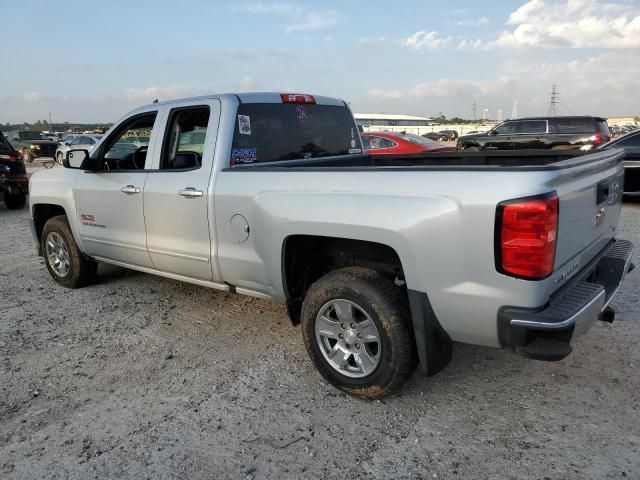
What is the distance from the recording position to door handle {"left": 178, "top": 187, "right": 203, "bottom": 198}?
3.83 metres

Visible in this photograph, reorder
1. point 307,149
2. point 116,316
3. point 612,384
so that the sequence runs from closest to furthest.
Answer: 1. point 612,384
2. point 307,149
3. point 116,316

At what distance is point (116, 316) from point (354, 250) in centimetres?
258

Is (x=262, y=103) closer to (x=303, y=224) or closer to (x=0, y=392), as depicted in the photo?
(x=303, y=224)

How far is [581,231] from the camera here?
2.95m

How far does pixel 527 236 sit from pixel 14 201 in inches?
473

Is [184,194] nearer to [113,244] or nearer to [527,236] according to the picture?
[113,244]

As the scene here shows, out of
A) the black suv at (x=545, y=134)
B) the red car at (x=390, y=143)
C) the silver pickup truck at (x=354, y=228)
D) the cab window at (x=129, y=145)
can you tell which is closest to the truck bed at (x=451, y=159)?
the silver pickup truck at (x=354, y=228)

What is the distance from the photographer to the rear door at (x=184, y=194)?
386 cm

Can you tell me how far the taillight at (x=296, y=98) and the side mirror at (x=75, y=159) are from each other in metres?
1.95

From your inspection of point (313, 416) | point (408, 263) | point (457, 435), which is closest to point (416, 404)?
point (457, 435)

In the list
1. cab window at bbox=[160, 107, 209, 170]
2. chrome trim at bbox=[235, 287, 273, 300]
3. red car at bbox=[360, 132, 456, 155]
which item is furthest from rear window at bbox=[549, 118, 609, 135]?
chrome trim at bbox=[235, 287, 273, 300]

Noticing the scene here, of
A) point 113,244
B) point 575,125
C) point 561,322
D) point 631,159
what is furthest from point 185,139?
point 575,125

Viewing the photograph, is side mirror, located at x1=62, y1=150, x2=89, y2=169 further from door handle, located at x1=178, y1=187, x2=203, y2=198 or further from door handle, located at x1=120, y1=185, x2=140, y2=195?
door handle, located at x1=178, y1=187, x2=203, y2=198

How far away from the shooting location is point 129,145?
16.2ft
